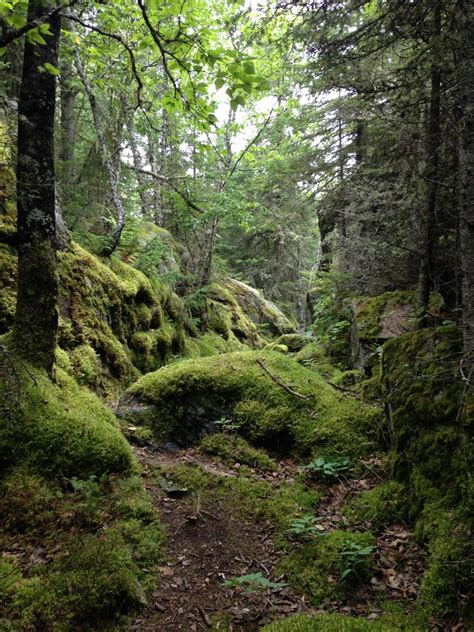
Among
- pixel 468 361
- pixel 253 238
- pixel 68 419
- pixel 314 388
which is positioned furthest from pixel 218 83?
pixel 253 238

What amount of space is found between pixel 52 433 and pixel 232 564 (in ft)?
7.41

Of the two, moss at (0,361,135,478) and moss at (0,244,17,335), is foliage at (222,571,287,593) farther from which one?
moss at (0,244,17,335)

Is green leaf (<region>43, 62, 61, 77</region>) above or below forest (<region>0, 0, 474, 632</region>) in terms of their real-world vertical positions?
above

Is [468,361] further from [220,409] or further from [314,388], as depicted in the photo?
[220,409]

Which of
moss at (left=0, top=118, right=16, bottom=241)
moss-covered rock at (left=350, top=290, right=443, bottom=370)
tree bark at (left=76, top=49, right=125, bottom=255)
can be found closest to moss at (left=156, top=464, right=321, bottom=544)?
moss-covered rock at (left=350, top=290, right=443, bottom=370)

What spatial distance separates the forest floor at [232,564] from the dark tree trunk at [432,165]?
115 inches

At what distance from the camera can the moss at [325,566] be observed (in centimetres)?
334

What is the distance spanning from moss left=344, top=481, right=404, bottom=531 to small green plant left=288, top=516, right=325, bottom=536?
360mm

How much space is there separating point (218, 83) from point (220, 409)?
484cm

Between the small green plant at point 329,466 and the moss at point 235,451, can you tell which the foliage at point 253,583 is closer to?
the small green plant at point 329,466

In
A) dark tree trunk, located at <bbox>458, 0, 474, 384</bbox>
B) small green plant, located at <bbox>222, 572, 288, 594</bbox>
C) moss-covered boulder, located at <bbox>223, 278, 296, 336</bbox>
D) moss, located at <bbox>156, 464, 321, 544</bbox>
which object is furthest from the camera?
moss-covered boulder, located at <bbox>223, 278, 296, 336</bbox>

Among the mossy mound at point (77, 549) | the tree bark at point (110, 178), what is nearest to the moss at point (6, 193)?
the tree bark at point (110, 178)

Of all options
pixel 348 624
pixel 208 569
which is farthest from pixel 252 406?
pixel 348 624

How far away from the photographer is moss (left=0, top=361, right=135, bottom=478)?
3.70 metres
